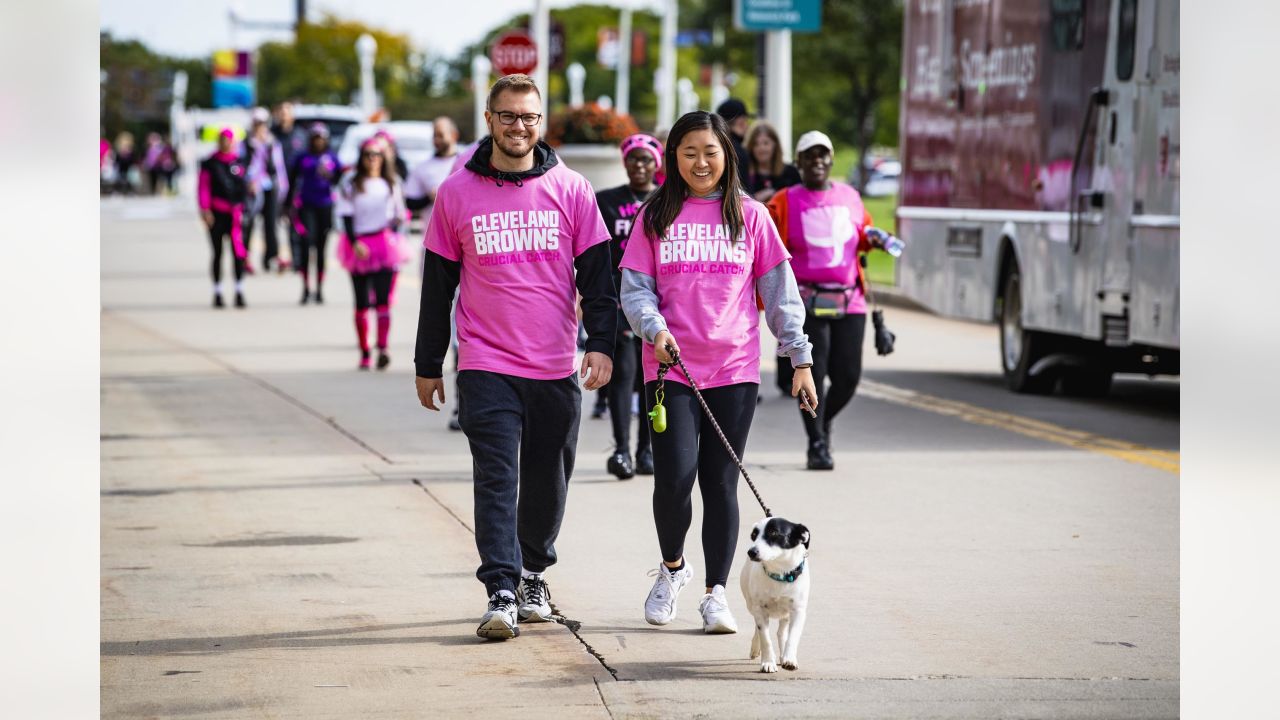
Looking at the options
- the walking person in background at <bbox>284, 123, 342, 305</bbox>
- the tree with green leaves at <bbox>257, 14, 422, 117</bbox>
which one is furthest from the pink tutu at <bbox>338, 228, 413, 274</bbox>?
the tree with green leaves at <bbox>257, 14, 422, 117</bbox>

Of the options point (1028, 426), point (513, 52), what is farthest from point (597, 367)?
point (513, 52)

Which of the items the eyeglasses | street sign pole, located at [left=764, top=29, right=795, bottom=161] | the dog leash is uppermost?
street sign pole, located at [left=764, top=29, right=795, bottom=161]

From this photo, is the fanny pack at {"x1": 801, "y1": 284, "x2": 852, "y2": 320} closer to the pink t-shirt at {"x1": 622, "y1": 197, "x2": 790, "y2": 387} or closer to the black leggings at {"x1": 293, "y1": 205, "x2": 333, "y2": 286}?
the pink t-shirt at {"x1": 622, "y1": 197, "x2": 790, "y2": 387}

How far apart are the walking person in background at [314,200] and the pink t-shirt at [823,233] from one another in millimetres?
13553

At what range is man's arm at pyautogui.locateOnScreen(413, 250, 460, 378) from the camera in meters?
6.95

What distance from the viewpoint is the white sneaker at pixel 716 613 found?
6.93 m

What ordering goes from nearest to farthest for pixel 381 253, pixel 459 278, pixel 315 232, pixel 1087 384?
1. pixel 459 278
2. pixel 1087 384
3. pixel 381 253
4. pixel 315 232

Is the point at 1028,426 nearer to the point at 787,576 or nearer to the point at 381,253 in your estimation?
the point at 381,253

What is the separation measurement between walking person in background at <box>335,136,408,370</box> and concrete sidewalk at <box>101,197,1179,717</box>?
175 centimetres

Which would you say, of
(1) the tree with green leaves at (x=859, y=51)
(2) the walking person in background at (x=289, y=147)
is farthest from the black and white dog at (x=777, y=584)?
(1) the tree with green leaves at (x=859, y=51)

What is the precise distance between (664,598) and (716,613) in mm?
215

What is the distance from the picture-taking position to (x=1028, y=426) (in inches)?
519
